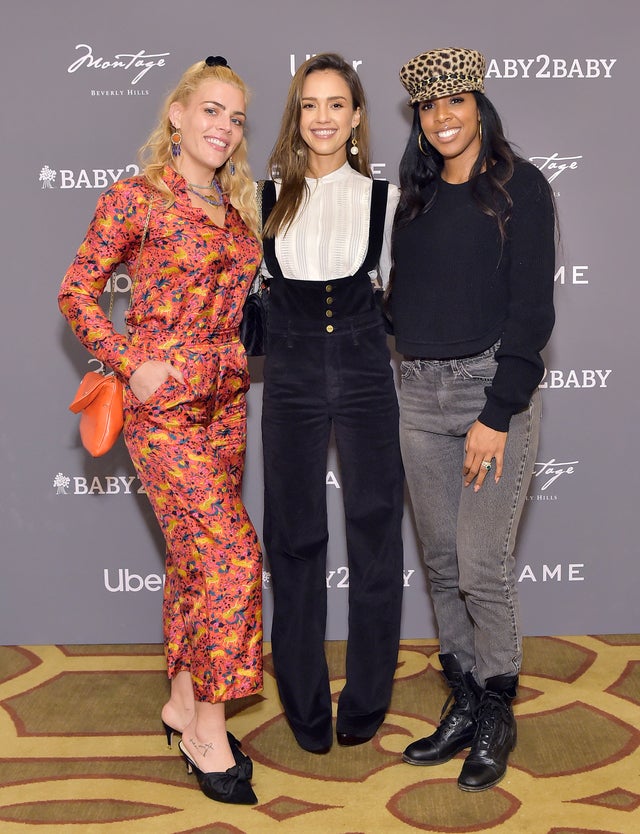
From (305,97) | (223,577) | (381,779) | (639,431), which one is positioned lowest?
(381,779)

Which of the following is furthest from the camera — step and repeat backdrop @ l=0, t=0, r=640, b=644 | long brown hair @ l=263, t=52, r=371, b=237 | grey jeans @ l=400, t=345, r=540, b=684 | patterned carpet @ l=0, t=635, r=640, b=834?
step and repeat backdrop @ l=0, t=0, r=640, b=644

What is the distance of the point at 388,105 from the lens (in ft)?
10.8

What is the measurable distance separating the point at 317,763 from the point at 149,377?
3.81ft

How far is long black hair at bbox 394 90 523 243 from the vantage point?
2.42 m

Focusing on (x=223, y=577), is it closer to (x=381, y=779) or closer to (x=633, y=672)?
(x=381, y=779)

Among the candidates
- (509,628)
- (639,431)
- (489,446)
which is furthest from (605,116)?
(509,628)

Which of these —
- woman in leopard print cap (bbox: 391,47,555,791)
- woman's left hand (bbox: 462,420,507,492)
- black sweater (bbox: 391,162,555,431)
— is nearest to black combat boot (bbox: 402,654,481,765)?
woman in leopard print cap (bbox: 391,47,555,791)

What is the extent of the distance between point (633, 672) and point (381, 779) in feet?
3.57

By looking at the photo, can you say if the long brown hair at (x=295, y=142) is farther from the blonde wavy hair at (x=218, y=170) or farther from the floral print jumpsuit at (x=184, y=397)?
the floral print jumpsuit at (x=184, y=397)

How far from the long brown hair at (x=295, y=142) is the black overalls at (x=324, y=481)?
0.23 feet

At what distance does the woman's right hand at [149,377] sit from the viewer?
244 centimetres

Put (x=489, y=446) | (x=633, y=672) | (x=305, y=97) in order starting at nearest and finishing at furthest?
(x=489, y=446) → (x=305, y=97) → (x=633, y=672)

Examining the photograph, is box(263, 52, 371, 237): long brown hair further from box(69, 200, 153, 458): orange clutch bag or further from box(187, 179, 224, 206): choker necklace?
box(69, 200, 153, 458): orange clutch bag

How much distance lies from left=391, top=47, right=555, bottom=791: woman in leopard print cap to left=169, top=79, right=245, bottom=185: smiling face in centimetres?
46
